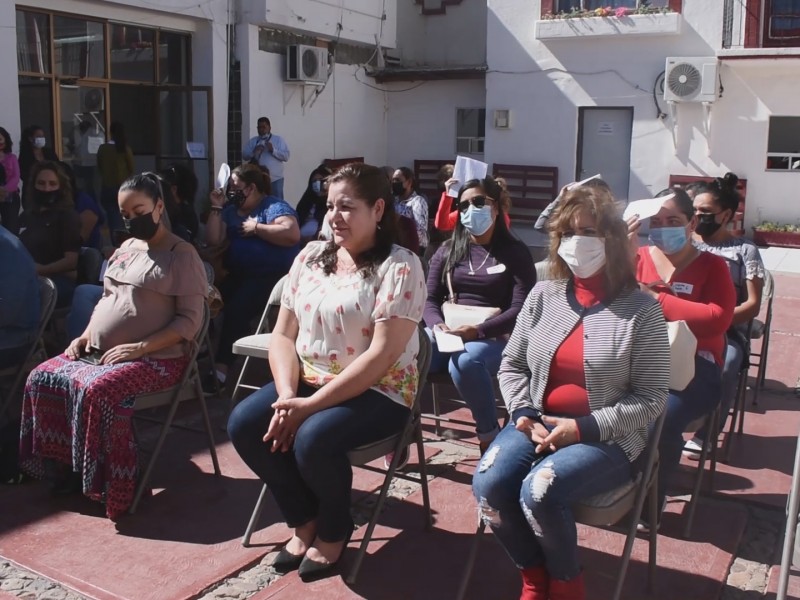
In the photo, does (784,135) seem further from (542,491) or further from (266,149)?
(542,491)

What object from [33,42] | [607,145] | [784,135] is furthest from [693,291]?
[607,145]

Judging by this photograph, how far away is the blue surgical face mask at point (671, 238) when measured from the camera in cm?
381

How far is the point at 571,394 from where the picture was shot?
301 centimetres

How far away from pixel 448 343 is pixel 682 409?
1086 millimetres

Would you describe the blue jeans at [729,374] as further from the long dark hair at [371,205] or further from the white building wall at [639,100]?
the white building wall at [639,100]

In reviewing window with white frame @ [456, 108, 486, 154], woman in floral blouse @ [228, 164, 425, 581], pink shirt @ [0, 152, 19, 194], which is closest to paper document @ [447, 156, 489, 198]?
woman in floral blouse @ [228, 164, 425, 581]

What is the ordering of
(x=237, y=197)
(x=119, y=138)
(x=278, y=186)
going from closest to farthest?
(x=237, y=197)
(x=119, y=138)
(x=278, y=186)

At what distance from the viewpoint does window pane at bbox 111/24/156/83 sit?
1160 cm

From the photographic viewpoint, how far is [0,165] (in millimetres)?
8516

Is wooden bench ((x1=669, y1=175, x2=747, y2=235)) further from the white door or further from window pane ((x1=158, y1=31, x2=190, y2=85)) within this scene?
window pane ((x1=158, y1=31, x2=190, y2=85))

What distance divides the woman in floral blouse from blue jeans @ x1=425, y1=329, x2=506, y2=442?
0.70m

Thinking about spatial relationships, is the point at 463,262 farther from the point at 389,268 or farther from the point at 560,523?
the point at 560,523

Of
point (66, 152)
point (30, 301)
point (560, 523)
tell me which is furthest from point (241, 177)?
point (66, 152)

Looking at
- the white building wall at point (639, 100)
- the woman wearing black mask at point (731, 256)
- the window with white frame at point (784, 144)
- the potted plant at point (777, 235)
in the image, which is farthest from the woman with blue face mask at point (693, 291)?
the window with white frame at point (784, 144)
